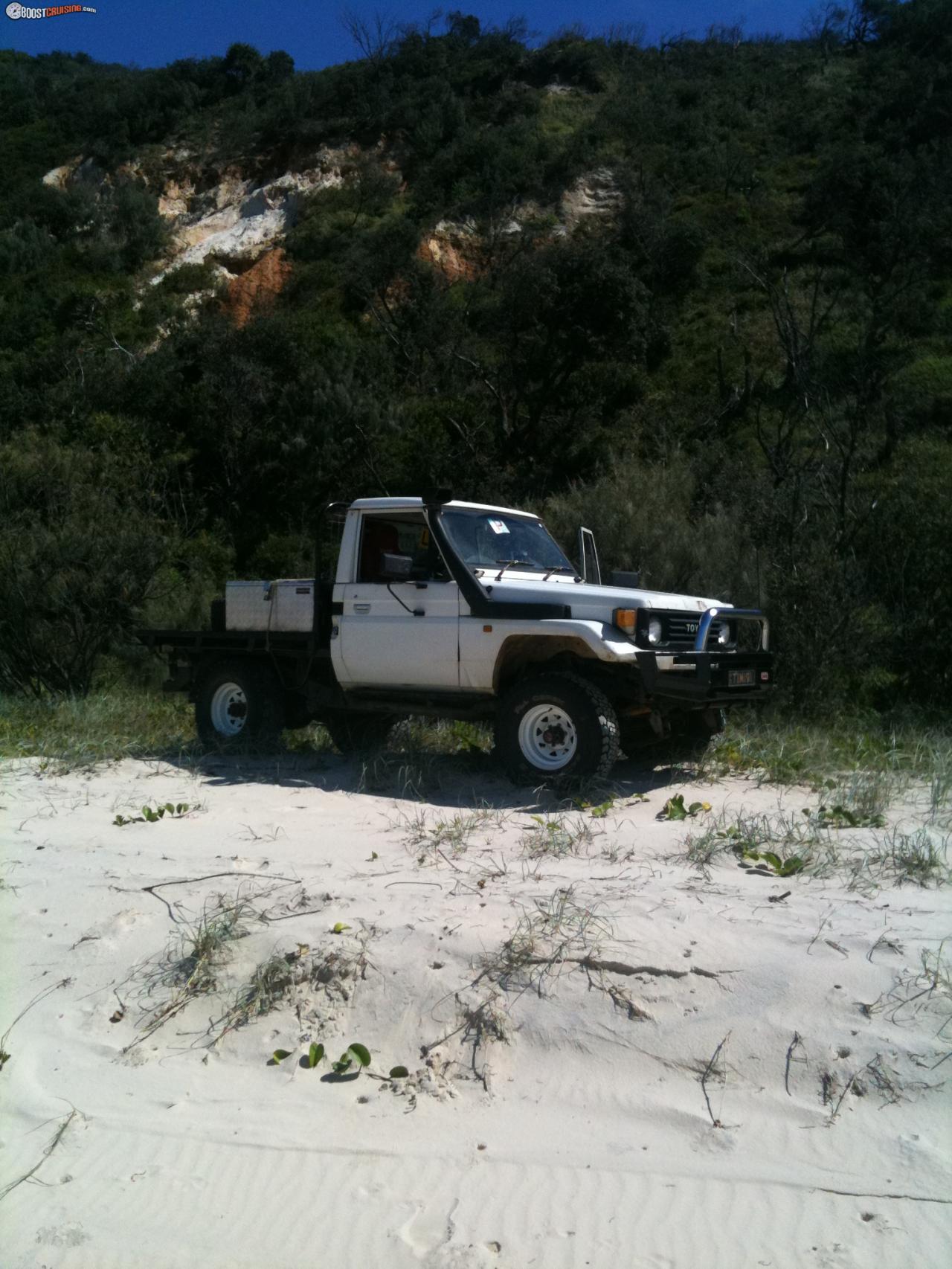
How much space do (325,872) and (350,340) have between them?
25.2 metres

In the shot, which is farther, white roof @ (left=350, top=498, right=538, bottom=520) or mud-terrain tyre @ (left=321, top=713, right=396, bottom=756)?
mud-terrain tyre @ (left=321, top=713, right=396, bottom=756)

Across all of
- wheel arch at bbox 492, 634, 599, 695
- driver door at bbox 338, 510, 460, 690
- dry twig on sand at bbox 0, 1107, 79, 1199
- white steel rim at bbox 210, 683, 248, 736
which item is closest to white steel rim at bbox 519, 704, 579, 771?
wheel arch at bbox 492, 634, 599, 695

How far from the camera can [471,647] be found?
25.3 ft

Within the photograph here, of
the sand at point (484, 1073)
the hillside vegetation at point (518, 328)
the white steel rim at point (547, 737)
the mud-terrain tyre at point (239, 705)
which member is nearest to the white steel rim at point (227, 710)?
the mud-terrain tyre at point (239, 705)

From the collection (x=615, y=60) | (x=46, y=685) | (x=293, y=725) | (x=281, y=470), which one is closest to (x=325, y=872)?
(x=293, y=725)

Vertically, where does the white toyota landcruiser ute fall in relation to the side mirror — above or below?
below

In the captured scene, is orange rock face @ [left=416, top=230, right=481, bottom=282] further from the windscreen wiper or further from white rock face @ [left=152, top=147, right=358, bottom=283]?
the windscreen wiper

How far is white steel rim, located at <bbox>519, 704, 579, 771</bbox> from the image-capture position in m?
7.30

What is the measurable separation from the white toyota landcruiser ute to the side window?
0.01 meters

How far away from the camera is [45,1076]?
385 cm

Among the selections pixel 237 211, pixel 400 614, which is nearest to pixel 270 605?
pixel 400 614

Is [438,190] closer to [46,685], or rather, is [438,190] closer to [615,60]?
[615,60]

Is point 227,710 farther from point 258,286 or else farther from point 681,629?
point 258,286

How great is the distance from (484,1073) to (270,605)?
5.83 meters
